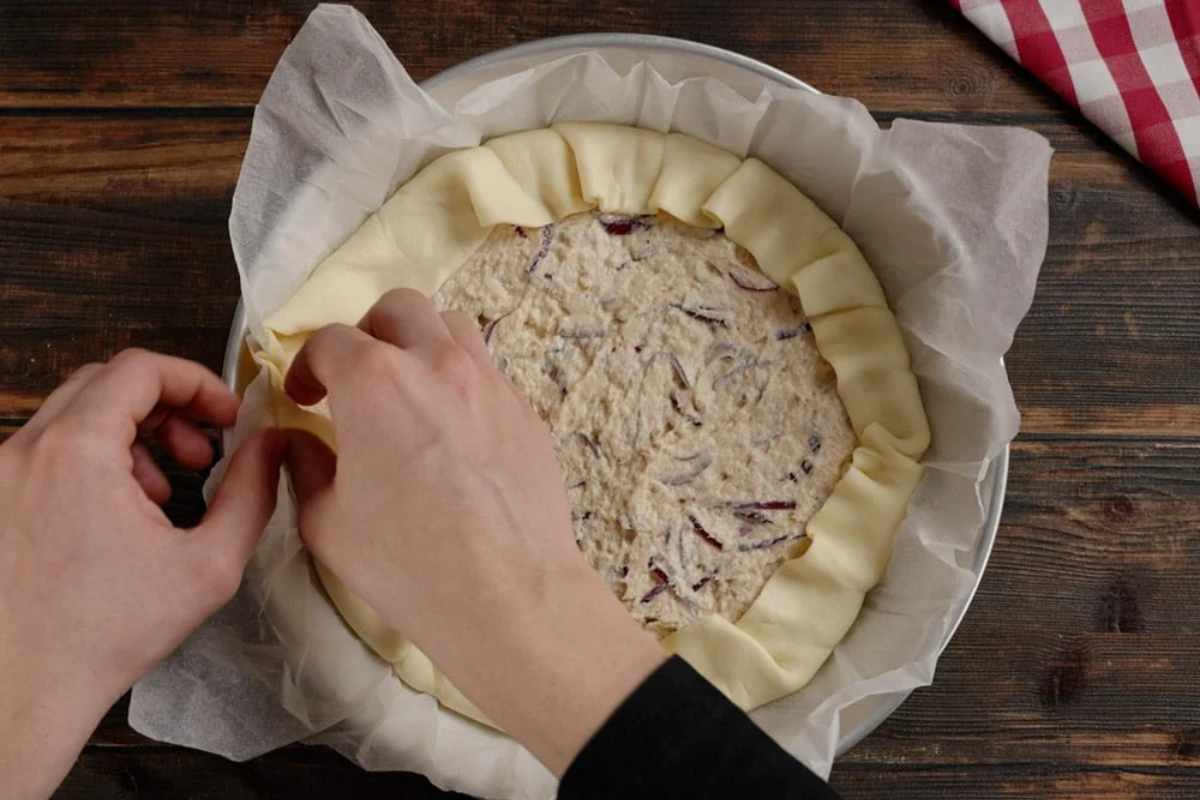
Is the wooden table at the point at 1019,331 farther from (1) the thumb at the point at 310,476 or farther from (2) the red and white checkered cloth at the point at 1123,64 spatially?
(1) the thumb at the point at 310,476

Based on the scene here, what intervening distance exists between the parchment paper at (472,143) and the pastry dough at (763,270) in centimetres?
2

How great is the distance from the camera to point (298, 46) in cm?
85

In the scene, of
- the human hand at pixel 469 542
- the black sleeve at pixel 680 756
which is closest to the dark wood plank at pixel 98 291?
the human hand at pixel 469 542

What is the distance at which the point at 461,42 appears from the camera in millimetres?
1055

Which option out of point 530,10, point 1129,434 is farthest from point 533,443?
point 1129,434

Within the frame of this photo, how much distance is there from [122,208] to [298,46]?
0.98ft

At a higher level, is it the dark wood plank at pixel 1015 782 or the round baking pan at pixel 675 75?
the round baking pan at pixel 675 75

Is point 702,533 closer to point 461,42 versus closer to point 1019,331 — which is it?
point 1019,331

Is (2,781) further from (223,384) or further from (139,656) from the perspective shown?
(223,384)

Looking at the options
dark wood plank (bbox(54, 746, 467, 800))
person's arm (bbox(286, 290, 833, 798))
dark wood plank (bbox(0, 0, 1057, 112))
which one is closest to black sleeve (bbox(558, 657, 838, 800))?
person's arm (bbox(286, 290, 833, 798))

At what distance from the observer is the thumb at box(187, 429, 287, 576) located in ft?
2.44

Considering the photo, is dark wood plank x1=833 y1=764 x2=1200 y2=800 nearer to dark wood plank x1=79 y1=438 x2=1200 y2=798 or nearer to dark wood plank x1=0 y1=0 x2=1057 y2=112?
dark wood plank x1=79 y1=438 x2=1200 y2=798

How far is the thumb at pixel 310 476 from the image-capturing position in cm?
76

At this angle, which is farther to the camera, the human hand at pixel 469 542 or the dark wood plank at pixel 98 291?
the dark wood plank at pixel 98 291
